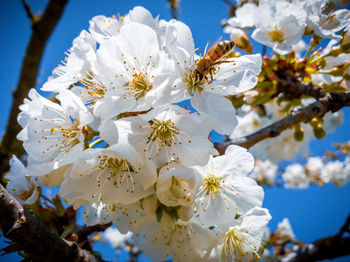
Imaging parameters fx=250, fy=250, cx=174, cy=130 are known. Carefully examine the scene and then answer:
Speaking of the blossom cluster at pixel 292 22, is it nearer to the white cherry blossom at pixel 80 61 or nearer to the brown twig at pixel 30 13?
the white cherry blossom at pixel 80 61

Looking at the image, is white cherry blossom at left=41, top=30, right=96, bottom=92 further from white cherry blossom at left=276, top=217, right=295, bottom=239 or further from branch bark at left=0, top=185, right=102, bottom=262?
white cherry blossom at left=276, top=217, right=295, bottom=239

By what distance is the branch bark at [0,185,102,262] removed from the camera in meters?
0.92

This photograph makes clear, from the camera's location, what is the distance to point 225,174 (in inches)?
46.5

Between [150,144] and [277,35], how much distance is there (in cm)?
128

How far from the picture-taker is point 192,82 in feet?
3.61

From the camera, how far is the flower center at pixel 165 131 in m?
1.05

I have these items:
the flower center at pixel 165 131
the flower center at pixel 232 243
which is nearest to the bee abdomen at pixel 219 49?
the flower center at pixel 165 131

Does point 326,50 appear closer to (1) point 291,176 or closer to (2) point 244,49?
(2) point 244,49

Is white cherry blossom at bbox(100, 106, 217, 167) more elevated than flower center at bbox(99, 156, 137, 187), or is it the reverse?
white cherry blossom at bbox(100, 106, 217, 167)

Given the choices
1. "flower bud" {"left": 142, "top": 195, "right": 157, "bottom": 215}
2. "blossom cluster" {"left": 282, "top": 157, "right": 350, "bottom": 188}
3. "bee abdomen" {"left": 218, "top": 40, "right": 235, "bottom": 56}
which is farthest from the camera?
"blossom cluster" {"left": 282, "top": 157, "right": 350, "bottom": 188}

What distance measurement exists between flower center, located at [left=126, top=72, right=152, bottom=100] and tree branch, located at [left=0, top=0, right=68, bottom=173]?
6.69ft

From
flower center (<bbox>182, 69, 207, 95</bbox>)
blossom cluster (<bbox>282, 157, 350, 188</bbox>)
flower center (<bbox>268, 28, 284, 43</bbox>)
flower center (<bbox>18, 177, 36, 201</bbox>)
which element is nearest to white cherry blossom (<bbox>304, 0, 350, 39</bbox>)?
flower center (<bbox>268, 28, 284, 43</bbox>)

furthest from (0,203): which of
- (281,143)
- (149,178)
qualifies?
(281,143)

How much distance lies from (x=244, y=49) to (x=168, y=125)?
1.11 meters
